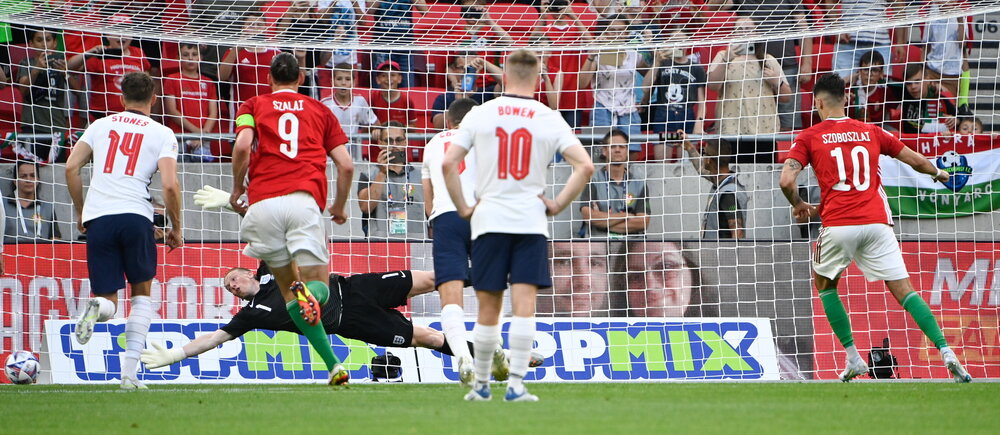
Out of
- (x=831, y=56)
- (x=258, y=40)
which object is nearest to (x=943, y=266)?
(x=831, y=56)

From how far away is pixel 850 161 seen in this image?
866 cm

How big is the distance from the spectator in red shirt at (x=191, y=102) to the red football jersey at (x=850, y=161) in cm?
655

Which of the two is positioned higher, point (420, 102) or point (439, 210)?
point (420, 102)

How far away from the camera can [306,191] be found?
7.59m

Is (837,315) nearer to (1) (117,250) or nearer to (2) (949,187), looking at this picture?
(2) (949,187)

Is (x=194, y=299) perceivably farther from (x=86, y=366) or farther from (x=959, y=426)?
(x=959, y=426)

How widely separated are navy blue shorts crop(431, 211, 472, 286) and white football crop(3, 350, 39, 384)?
368 centimetres

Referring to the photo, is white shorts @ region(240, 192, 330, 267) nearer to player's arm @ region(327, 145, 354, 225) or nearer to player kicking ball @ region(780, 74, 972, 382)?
player's arm @ region(327, 145, 354, 225)

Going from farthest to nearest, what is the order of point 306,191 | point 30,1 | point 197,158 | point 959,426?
point 197,158
point 30,1
point 306,191
point 959,426

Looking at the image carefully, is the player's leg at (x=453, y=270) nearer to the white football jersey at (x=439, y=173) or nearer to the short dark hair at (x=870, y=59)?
the white football jersey at (x=439, y=173)

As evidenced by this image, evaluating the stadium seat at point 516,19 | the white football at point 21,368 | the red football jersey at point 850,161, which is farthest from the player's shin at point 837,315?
the white football at point 21,368

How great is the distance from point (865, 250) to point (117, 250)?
205 inches

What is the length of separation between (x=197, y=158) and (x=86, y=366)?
284 cm

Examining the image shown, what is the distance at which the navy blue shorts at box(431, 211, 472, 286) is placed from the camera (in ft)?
26.0
